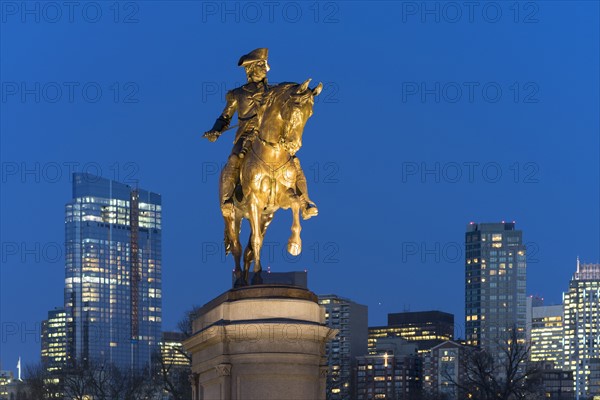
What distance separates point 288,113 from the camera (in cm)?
2892

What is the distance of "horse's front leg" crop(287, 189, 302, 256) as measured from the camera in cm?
2970

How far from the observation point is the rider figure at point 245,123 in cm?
2977

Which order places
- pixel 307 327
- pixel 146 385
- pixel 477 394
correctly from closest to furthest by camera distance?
pixel 307 327, pixel 146 385, pixel 477 394

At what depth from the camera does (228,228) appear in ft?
101

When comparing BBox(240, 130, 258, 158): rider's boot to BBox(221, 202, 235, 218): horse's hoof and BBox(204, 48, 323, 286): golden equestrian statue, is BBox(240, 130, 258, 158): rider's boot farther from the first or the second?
BBox(221, 202, 235, 218): horse's hoof

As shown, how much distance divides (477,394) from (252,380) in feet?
403

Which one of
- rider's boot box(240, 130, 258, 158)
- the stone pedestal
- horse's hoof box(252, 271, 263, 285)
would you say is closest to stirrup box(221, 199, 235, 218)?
rider's boot box(240, 130, 258, 158)

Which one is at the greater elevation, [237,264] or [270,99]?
[270,99]

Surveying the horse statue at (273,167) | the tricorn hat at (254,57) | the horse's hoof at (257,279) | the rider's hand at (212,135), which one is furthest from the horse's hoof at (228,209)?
the tricorn hat at (254,57)

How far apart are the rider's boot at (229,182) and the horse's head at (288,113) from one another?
0.92m

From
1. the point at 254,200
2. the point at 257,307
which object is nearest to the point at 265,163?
the point at 254,200

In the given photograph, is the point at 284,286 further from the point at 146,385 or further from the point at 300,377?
the point at 146,385

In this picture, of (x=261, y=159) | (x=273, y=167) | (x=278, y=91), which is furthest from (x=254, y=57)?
(x=273, y=167)

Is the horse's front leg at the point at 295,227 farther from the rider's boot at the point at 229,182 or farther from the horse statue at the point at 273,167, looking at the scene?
the rider's boot at the point at 229,182
